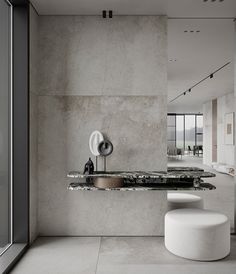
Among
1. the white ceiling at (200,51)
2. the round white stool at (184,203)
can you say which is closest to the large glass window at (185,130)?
the white ceiling at (200,51)

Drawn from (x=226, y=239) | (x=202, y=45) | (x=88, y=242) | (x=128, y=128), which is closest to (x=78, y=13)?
(x=128, y=128)

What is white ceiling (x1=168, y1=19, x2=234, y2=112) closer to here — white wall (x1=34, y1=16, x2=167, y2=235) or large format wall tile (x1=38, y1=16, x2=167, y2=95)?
large format wall tile (x1=38, y1=16, x2=167, y2=95)

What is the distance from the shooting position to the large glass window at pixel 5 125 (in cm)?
304

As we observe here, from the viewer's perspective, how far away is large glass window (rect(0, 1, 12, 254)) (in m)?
3.04

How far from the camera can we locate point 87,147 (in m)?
3.65

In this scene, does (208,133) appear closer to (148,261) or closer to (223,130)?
(223,130)

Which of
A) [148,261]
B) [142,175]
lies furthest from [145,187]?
[148,261]

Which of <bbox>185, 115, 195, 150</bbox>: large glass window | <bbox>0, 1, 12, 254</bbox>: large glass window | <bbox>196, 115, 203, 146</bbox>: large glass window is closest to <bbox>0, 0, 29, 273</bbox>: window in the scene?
<bbox>0, 1, 12, 254</bbox>: large glass window

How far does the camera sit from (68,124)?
3.64m

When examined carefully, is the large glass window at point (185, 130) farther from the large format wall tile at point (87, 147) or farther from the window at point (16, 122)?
the window at point (16, 122)

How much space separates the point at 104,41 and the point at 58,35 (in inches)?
23.0

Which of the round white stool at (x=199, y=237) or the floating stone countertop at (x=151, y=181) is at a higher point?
the floating stone countertop at (x=151, y=181)

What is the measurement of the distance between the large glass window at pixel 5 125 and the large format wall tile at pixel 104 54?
0.48 meters

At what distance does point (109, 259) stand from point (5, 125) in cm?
180
